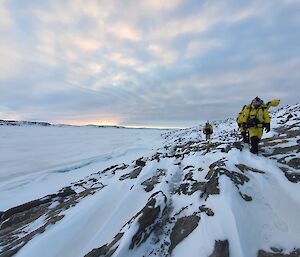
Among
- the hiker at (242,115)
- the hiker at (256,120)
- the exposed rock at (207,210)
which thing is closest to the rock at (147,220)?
the exposed rock at (207,210)

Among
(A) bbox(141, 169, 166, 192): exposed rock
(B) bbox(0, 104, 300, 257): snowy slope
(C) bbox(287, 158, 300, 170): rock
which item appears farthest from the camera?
(A) bbox(141, 169, 166, 192): exposed rock

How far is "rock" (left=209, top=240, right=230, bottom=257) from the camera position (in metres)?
3.45

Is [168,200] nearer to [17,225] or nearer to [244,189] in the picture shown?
[244,189]

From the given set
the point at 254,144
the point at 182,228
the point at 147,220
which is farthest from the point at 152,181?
the point at 254,144

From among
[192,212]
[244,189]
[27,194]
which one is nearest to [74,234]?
[192,212]

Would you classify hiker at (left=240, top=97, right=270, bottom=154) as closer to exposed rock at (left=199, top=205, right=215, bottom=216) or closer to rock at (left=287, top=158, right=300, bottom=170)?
rock at (left=287, top=158, right=300, bottom=170)

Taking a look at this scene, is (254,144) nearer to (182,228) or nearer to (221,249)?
(182,228)

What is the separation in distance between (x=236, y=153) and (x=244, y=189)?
108 inches

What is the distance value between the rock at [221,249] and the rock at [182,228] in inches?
25.3

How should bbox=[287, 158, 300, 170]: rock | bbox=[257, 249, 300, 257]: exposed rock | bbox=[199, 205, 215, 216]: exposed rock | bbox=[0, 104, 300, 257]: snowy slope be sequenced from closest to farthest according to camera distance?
bbox=[257, 249, 300, 257]: exposed rock < bbox=[0, 104, 300, 257]: snowy slope < bbox=[199, 205, 215, 216]: exposed rock < bbox=[287, 158, 300, 170]: rock

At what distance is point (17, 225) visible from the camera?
649 centimetres

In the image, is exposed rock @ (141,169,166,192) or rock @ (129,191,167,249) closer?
rock @ (129,191,167,249)

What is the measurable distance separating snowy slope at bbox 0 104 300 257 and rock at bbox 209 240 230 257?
0.04 feet

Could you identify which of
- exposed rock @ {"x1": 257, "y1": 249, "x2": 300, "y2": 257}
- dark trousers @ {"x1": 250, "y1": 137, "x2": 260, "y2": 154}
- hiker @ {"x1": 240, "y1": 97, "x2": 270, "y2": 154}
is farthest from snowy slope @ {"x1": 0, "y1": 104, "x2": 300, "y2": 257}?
hiker @ {"x1": 240, "y1": 97, "x2": 270, "y2": 154}
